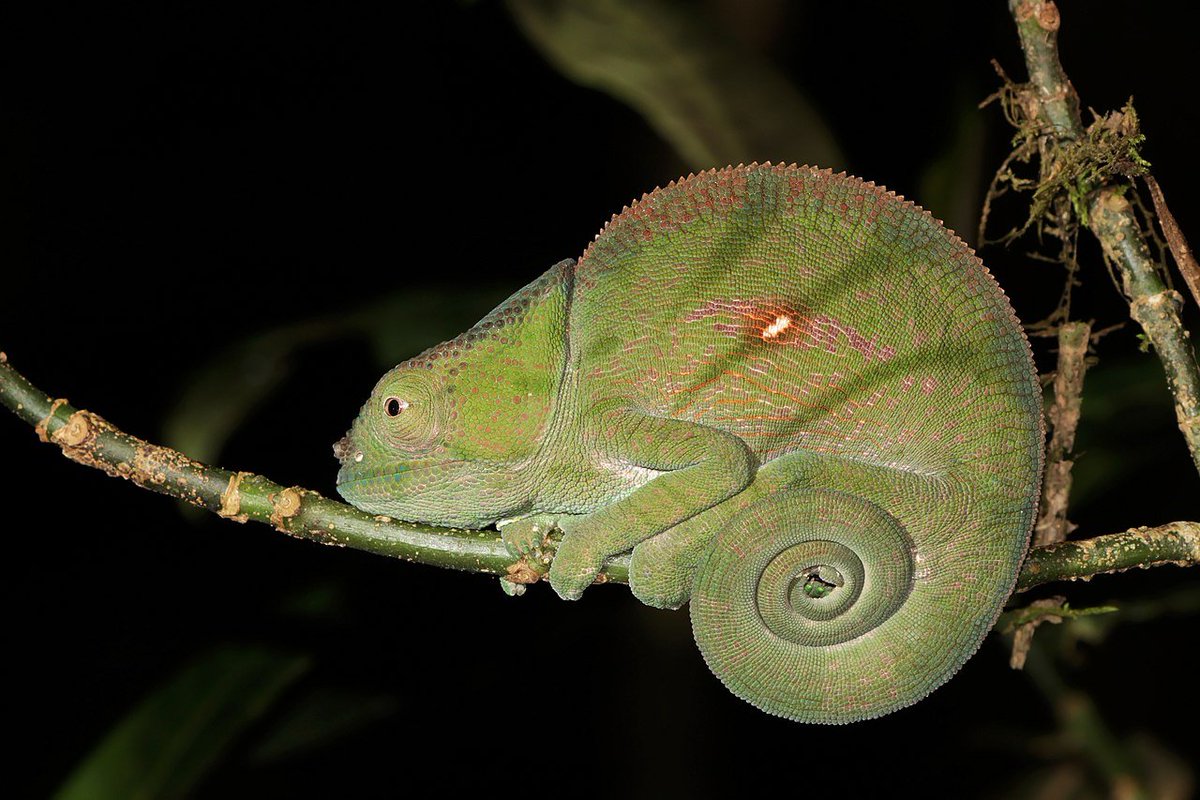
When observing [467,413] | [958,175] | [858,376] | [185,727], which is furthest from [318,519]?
[958,175]

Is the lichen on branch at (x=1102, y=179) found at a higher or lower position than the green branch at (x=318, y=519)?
higher

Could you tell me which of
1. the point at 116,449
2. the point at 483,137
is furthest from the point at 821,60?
the point at 116,449

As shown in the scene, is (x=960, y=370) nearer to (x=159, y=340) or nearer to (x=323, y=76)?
(x=159, y=340)

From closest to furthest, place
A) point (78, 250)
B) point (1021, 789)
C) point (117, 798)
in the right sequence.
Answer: point (117, 798)
point (78, 250)
point (1021, 789)

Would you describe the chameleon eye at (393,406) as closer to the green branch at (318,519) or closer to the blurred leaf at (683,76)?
the green branch at (318,519)

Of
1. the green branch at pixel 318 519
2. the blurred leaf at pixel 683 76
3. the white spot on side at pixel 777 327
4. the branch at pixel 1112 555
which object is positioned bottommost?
the green branch at pixel 318 519

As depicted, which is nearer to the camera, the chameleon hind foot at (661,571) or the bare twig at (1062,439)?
the chameleon hind foot at (661,571)

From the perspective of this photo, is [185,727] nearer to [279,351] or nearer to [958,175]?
[279,351]

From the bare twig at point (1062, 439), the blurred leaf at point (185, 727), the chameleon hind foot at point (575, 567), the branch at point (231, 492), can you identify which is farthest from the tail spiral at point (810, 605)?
the blurred leaf at point (185, 727)
